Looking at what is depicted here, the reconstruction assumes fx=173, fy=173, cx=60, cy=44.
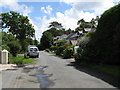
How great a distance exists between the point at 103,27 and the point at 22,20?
1259 inches

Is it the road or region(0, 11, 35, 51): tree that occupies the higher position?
region(0, 11, 35, 51): tree

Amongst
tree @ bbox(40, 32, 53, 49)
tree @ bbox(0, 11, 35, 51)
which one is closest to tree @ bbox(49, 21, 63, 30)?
tree @ bbox(40, 32, 53, 49)

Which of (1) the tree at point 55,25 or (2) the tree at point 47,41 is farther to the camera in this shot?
(1) the tree at point 55,25

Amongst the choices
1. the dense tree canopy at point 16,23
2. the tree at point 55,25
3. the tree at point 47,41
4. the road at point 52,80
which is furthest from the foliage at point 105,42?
the tree at point 55,25

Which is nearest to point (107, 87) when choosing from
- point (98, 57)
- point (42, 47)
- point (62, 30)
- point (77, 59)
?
point (98, 57)

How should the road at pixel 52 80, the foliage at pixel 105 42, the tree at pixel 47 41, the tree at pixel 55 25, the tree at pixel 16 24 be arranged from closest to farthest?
the road at pixel 52 80 < the foliage at pixel 105 42 < the tree at pixel 16 24 < the tree at pixel 47 41 < the tree at pixel 55 25

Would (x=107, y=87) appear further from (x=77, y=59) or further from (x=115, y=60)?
(x=77, y=59)

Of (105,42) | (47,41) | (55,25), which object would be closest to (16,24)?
(105,42)

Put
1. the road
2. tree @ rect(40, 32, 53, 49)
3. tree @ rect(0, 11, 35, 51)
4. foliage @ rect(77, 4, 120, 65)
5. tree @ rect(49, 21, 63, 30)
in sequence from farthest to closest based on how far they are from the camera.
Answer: tree @ rect(49, 21, 63, 30)
tree @ rect(40, 32, 53, 49)
tree @ rect(0, 11, 35, 51)
foliage @ rect(77, 4, 120, 65)
the road

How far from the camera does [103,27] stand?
561 inches

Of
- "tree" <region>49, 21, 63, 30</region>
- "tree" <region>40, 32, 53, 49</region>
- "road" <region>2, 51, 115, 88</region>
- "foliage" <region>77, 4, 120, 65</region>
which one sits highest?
"tree" <region>49, 21, 63, 30</region>

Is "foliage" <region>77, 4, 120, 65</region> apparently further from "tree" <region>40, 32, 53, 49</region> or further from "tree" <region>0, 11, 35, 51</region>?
"tree" <region>40, 32, 53, 49</region>

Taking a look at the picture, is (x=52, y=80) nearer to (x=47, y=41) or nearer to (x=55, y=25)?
(x=47, y=41)

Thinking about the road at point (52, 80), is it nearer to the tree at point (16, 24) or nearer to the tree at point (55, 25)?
the tree at point (16, 24)
